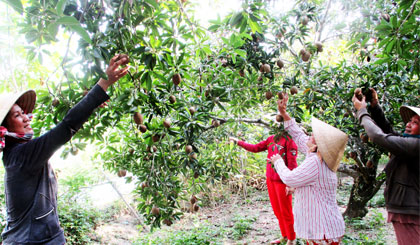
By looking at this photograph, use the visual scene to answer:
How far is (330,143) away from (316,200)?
448 millimetres

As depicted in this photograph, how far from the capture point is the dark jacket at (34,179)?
134 centimetres

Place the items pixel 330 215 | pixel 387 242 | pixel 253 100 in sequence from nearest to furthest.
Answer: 1. pixel 330 215
2. pixel 253 100
3. pixel 387 242

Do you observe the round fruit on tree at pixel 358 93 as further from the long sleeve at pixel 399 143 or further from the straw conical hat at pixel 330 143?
the long sleeve at pixel 399 143

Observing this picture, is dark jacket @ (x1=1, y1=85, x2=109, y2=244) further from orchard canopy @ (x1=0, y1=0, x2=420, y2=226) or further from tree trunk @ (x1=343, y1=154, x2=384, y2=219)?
tree trunk @ (x1=343, y1=154, x2=384, y2=219)

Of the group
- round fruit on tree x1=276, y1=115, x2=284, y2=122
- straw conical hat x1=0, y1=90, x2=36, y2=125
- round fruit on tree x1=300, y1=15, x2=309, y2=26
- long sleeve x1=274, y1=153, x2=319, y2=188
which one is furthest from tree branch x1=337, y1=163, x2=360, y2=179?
straw conical hat x1=0, y1=90, x2=36, y2=125

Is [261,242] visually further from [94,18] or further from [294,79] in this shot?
[94,18]

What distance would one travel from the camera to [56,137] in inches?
52.4

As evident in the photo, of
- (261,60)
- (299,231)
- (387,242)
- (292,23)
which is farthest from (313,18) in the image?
(387,242)

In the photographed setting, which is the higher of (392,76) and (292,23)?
(292,23)

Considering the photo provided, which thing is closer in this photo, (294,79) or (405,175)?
(405,175)

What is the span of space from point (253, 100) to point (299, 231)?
1.16m

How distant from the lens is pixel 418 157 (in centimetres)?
167

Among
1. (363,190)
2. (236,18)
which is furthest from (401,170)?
(363,190)

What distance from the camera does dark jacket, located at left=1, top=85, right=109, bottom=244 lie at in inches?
52.7
